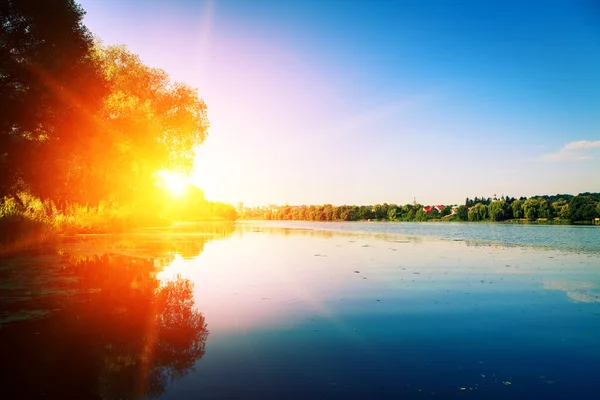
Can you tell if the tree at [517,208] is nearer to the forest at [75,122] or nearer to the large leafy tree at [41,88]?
the forest at [75,122]

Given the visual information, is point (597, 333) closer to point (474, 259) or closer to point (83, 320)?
point (83, 320)

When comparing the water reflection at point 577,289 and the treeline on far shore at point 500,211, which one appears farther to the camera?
the treeline on far shore at point 500,211

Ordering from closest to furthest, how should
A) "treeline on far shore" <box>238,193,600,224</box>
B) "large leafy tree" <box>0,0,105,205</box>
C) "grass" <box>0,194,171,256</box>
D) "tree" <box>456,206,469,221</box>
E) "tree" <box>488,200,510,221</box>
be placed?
"large leafy tree" <box>0,0,105,205</box> < "grass" <box>0,194,171,256</box> < "treeline on far shore" <box>238,193,600,224</box> < "tree" <box>488,200,510,221</box> < "tree" <box>456,206,469,221</box>

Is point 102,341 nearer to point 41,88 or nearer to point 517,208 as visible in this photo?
point 41,88

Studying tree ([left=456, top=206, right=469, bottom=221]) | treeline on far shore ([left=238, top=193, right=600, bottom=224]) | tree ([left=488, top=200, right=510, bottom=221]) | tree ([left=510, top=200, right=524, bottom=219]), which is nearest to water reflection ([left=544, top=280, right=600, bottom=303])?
treeline on far shore ([left=238, top=193, right=600, bottom=224])

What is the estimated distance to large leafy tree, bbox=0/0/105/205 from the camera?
67.8 feet

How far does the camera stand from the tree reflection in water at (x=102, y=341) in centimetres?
543

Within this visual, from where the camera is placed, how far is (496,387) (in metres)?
5.54

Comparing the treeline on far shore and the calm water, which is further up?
the treeline on far shore

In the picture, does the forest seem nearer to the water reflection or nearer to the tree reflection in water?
the tree reflection in water

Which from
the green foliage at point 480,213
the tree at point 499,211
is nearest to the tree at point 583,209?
the tree at point 499,211

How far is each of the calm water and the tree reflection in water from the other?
3 centimetres

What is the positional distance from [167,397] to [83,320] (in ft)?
15.6

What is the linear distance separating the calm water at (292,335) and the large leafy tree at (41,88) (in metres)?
10.4
